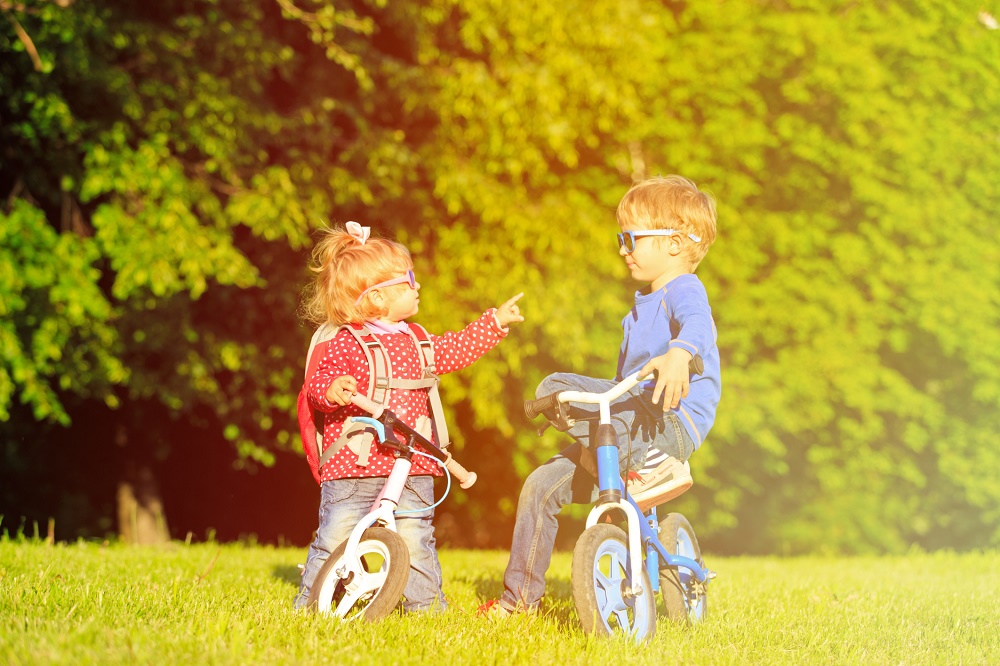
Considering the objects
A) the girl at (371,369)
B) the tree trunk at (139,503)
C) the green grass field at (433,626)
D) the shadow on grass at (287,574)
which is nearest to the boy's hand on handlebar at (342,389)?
the girl at (371,369)

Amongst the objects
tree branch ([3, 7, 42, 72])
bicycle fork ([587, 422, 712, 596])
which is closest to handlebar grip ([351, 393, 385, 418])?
bicycle fork ([587, 422, 712, 596])

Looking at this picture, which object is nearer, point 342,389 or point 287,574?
point 342,389

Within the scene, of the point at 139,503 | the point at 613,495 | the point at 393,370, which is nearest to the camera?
the point at 613,495

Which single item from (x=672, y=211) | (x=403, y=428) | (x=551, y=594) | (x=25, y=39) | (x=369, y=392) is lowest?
(x=551, y=594)

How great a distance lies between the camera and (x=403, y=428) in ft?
14.4

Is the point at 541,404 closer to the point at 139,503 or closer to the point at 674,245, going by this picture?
the point at 674,245

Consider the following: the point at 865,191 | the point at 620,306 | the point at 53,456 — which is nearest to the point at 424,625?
the point at 620,306

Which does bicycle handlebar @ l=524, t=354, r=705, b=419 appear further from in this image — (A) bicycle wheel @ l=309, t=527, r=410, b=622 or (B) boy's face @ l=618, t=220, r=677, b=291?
(A) bicycle wheel @ l=309, t=527, r=410, b=622

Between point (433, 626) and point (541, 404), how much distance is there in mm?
981

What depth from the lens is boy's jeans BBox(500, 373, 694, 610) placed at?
4242 mm

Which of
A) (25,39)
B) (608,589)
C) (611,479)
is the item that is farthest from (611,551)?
(25,39)

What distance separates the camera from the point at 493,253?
34.5 ft

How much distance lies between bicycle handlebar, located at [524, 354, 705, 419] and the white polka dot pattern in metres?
0.50

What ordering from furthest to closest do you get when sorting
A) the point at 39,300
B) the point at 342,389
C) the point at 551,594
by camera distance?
the point at 39,300
the point at 551,594
the point at 342,389
